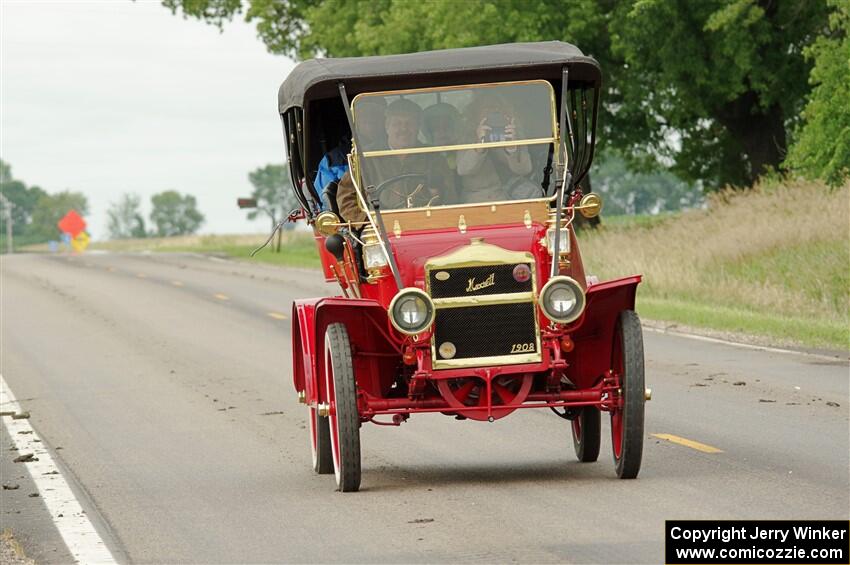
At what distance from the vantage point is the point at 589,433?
1116cm

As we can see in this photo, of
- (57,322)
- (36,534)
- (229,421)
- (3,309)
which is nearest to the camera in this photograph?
(36,534)

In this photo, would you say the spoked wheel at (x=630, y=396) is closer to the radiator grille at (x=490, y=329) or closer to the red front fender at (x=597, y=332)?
the red front fender at (x=597, y=332)

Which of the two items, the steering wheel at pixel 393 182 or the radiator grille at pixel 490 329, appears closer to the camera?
the radiator grille at pixel 490 329

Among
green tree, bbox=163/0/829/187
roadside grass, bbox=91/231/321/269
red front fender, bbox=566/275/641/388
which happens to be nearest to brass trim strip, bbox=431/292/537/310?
red front fender, bbox=566/275/641/388

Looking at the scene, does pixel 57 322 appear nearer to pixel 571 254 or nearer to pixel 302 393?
pixel 302 393

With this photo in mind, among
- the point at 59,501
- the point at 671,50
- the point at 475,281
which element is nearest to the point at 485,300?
the point at 475,281

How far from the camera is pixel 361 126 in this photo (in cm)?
1114

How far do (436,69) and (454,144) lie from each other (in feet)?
1.66

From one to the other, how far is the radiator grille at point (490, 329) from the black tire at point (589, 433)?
1.19m

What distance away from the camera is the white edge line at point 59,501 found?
865 cm

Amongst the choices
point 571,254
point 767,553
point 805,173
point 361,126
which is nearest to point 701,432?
point 571,254

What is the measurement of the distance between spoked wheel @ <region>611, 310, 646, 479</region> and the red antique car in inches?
0.4

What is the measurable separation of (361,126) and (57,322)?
16057mm

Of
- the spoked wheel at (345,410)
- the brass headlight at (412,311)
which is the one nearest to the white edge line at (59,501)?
the spoked wheel at (345,410)
